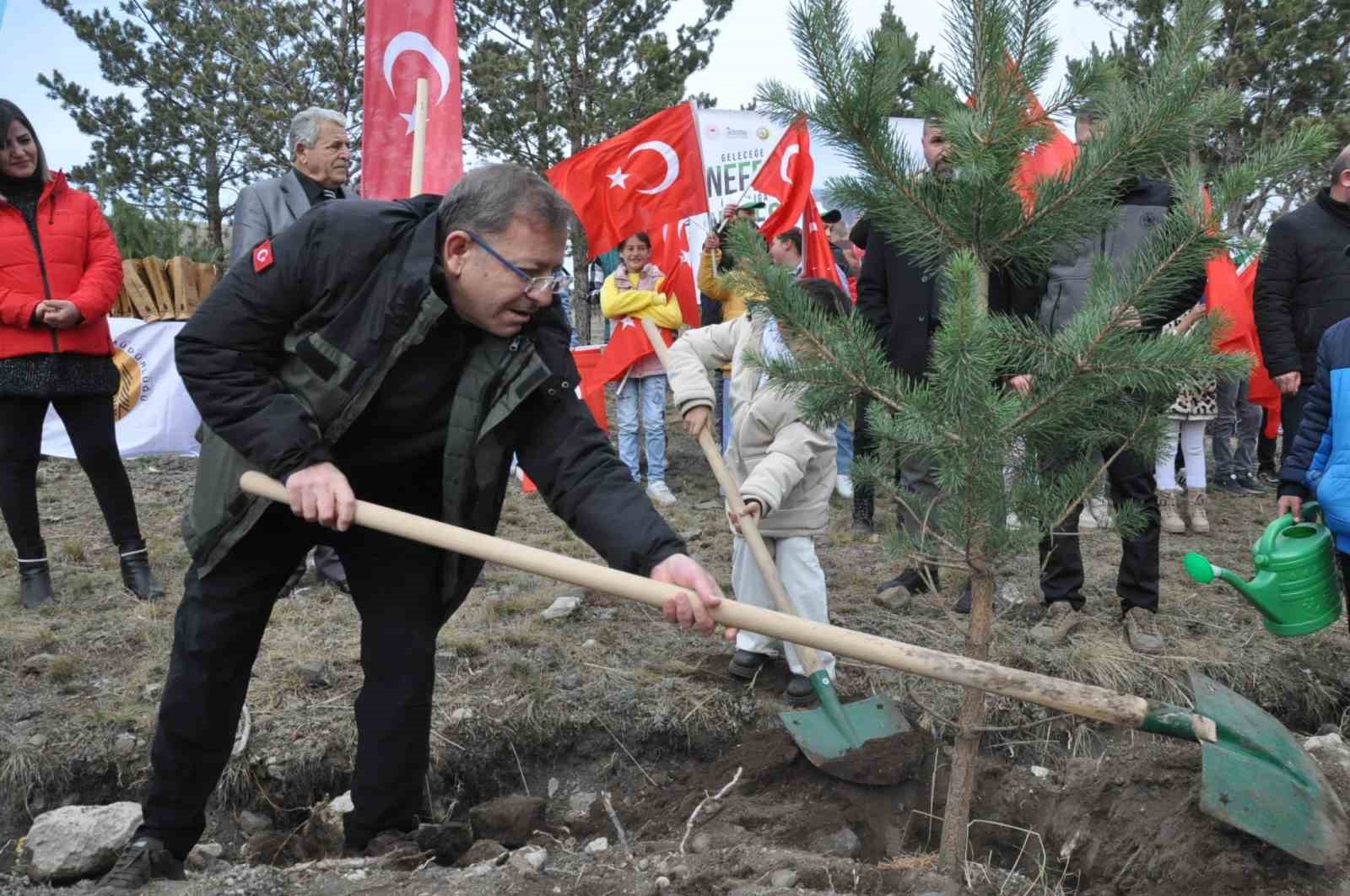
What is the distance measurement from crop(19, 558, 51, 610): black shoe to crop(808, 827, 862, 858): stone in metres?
3.57

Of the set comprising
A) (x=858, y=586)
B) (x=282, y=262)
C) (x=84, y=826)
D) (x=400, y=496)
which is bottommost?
(x=84, y=826)

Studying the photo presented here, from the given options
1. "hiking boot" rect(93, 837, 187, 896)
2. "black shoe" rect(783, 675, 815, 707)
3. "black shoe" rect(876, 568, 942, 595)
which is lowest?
"hiking boot" rect(93, 837, 187, 896)

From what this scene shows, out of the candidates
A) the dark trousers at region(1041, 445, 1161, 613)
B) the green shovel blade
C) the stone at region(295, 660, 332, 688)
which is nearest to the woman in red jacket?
the stone at region(295, 660, 332, 688)

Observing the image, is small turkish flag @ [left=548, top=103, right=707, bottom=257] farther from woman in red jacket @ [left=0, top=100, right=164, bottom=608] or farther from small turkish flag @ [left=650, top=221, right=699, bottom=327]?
woman in red jacket @ [left=0, top=100, right=164, bottom=608]

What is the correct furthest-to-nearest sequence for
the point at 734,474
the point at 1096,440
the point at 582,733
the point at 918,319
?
the point at 918,319
the point at 734,474
the point at 582,733
the point at 1096,440

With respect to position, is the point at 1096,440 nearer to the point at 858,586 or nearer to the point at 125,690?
the point at 858,586

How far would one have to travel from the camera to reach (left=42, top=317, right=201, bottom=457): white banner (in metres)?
7.99

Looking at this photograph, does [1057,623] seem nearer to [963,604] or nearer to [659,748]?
[963,604]

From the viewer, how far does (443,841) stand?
284cm

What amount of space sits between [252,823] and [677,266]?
501cm

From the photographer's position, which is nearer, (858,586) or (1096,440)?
(1096,440)

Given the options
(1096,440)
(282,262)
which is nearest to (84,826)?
(282,262)

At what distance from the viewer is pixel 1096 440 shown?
8.41 ft

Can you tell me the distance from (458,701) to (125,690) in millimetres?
1200
